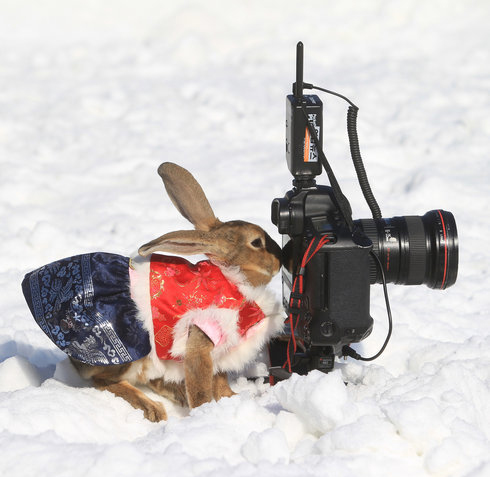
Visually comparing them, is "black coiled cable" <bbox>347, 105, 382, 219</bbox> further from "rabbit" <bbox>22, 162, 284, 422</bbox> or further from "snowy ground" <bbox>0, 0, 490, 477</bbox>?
"snowy ground" <bbox>0, 0, 490, 477</bbox>

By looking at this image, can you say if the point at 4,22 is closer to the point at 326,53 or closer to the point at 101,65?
the point at 101,65

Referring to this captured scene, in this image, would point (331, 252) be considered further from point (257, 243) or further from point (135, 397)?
A: point (135, 397)

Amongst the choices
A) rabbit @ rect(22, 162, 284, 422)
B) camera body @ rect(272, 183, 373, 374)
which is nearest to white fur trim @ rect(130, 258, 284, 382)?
rabbit @ rect(22, 162, 284, 422)

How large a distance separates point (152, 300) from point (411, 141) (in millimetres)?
2989

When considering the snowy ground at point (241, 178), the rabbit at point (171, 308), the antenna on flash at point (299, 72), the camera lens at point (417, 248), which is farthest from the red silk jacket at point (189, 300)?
the antenna on flash at point (299, 72)

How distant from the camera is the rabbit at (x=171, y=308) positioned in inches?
92.2

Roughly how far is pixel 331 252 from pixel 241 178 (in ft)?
7.73

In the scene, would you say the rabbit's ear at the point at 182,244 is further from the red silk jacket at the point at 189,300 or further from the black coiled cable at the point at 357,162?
the black coiled cable at the point at 357,162

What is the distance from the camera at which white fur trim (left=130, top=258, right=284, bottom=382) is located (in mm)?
2387

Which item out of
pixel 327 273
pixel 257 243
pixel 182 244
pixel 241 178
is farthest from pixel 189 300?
pixel 241 178

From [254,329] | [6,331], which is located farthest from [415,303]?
[6,331]

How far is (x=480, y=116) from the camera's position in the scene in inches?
199

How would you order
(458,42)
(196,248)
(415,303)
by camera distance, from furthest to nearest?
(458,42) < (415,303) < (196,248)

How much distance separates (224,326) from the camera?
239 centimetres
